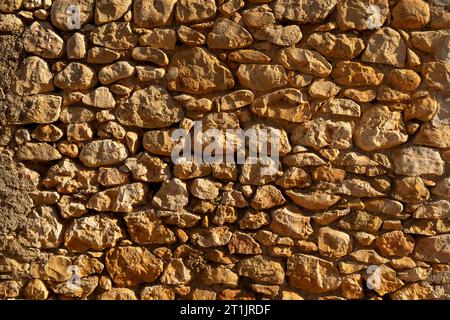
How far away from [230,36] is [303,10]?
1.24 feet

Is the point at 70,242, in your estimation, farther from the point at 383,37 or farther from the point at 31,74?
the point at 383,37

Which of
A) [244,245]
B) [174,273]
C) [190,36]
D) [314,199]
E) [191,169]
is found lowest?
[174,273]

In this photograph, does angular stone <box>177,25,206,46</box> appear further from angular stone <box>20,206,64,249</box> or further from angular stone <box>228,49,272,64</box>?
angular stone <box>20,206,64,249</box>

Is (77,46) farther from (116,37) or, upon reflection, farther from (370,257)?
(370,257)

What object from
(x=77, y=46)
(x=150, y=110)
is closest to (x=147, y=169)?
(x=150, y=110)

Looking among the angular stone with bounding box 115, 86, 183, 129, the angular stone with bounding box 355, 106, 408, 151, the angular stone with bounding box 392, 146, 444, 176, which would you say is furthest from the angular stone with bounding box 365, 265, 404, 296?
the angular stone with bounding box 115, 86, 183, 129

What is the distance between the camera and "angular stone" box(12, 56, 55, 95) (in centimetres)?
283

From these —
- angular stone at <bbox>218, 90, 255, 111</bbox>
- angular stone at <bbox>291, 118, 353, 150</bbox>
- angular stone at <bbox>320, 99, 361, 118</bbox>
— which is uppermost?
angular stone at <bbox>218, 90, 255, 111</bbox>

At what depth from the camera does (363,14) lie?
8.85ft

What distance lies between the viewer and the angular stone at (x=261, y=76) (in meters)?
2.73

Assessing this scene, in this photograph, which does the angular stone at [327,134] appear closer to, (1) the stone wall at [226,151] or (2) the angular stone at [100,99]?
(1) the stone wall at [226,151]

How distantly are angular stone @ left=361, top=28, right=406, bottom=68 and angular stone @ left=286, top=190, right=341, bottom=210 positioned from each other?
27.2 inches
